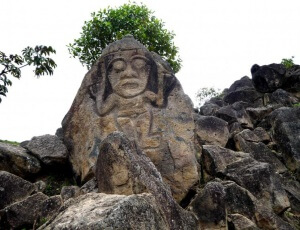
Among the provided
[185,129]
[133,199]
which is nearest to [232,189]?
[185,129]

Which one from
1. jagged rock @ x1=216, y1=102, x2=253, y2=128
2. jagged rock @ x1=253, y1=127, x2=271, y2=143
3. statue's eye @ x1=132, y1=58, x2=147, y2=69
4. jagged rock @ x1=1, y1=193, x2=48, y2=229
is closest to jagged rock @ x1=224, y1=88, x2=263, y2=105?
jagged rock @ x1=216, y1=102, x2=253, y2=128

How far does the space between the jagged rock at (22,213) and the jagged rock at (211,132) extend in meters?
7.15

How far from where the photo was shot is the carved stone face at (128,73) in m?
9.27

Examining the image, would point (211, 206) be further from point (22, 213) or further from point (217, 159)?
point (22, 213)

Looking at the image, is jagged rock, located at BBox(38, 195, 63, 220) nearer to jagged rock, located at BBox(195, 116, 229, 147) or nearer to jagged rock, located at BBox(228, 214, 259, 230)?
jagged rock, located at BBox(228, 214, 259, 230)

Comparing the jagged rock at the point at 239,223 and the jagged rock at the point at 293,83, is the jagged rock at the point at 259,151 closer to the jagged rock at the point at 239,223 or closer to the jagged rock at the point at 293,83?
the jagged rock at the point at 239,223

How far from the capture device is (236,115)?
15578 millimetres

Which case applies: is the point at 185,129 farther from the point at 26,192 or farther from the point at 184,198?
the point at 26,192

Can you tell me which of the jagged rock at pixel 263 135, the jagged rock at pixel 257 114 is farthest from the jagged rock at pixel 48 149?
the jagged rock at pixel 257 114

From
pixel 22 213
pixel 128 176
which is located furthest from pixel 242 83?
pixel 128 176

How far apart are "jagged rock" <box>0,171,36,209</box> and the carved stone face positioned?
325cm

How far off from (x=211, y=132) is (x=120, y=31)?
10747mm

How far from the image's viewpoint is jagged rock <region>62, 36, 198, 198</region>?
8422 mm

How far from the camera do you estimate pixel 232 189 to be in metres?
7.36
